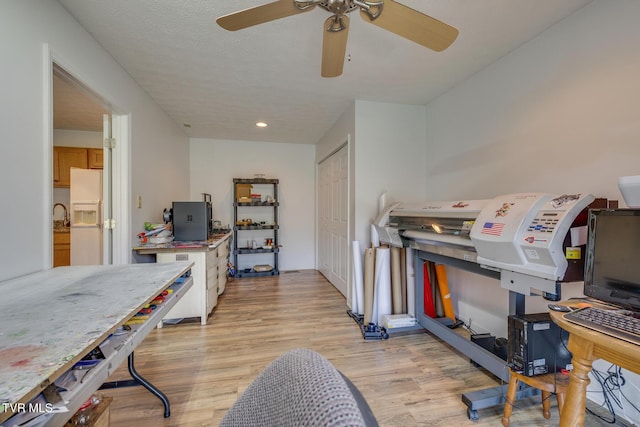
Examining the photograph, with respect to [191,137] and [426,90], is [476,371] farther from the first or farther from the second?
[191,137]

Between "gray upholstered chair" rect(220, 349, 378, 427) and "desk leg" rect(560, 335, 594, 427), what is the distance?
124 centimetres

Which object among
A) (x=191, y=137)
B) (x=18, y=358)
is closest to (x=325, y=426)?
(x=18, y=358)

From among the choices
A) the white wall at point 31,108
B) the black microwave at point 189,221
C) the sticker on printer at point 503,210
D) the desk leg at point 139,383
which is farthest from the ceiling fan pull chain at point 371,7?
the black microwave at point 189,221

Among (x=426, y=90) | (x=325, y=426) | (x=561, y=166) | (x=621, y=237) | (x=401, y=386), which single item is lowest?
(x=401, y=386)

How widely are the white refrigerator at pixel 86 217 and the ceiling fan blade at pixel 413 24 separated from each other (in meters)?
3.74

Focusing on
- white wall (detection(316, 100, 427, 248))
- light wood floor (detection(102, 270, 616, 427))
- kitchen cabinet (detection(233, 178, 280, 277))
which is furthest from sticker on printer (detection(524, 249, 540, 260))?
kitchen cabinet (detection(233, 178, 280, 277))

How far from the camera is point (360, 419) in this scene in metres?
0.28

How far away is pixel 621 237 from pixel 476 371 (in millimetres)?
1336

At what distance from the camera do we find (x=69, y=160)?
12.3ft

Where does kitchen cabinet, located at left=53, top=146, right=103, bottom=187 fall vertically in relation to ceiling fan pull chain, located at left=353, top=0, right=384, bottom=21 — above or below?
below

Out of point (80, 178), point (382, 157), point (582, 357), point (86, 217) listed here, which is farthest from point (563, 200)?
point (80, 178)

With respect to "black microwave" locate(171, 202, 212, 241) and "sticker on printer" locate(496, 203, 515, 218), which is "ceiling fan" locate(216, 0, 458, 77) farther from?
"black microwave" locate(171, 202, 212, 241)

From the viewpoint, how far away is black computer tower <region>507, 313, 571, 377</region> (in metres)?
1.44

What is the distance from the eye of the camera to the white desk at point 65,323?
57 cm
